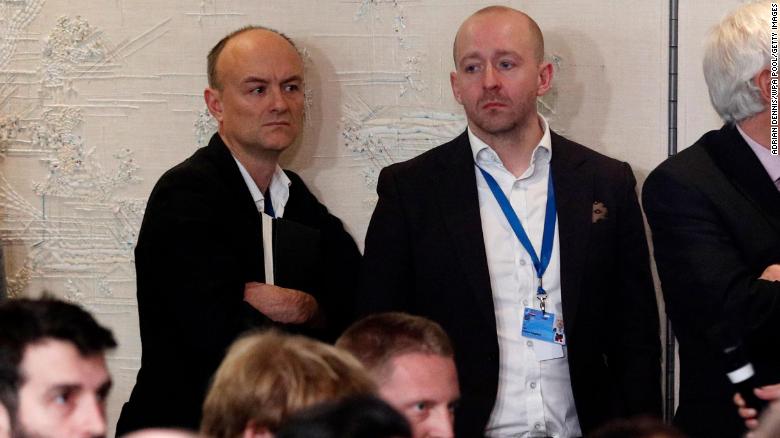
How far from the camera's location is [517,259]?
338 cm

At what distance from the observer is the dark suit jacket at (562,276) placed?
132 inches

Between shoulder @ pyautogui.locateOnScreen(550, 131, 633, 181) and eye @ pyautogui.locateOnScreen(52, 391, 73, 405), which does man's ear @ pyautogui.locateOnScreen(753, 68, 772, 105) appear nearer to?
shoulder @ pyautogui.locateOnScreen(550, 131, 633, 181)

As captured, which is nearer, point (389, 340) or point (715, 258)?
point (389, 340)

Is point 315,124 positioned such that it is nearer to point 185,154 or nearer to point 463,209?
point 185,154

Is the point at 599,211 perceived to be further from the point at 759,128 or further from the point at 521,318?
the point at 759,128

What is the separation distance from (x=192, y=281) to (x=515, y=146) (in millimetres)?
997

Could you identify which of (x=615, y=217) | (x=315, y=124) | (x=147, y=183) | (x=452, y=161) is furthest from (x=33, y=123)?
(x=615, y=217)

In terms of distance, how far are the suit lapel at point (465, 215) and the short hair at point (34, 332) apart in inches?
47.9

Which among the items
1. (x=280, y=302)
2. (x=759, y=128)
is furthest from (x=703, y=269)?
(x=280, y=302)

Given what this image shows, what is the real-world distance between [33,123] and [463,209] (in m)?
1.65

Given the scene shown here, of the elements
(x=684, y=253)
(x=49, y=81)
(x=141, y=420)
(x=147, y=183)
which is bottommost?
(x=141, y=420)

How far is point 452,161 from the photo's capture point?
3.49 meters

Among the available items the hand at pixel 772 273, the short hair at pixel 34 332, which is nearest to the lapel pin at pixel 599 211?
the hand at pixel 772 273

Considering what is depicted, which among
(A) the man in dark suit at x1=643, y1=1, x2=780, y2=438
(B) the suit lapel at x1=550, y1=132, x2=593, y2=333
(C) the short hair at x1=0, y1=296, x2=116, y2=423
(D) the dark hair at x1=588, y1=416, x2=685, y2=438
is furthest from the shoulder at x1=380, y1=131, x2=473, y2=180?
(D) the dark hair at x1=588, y1=416, x2=685, y2=438
